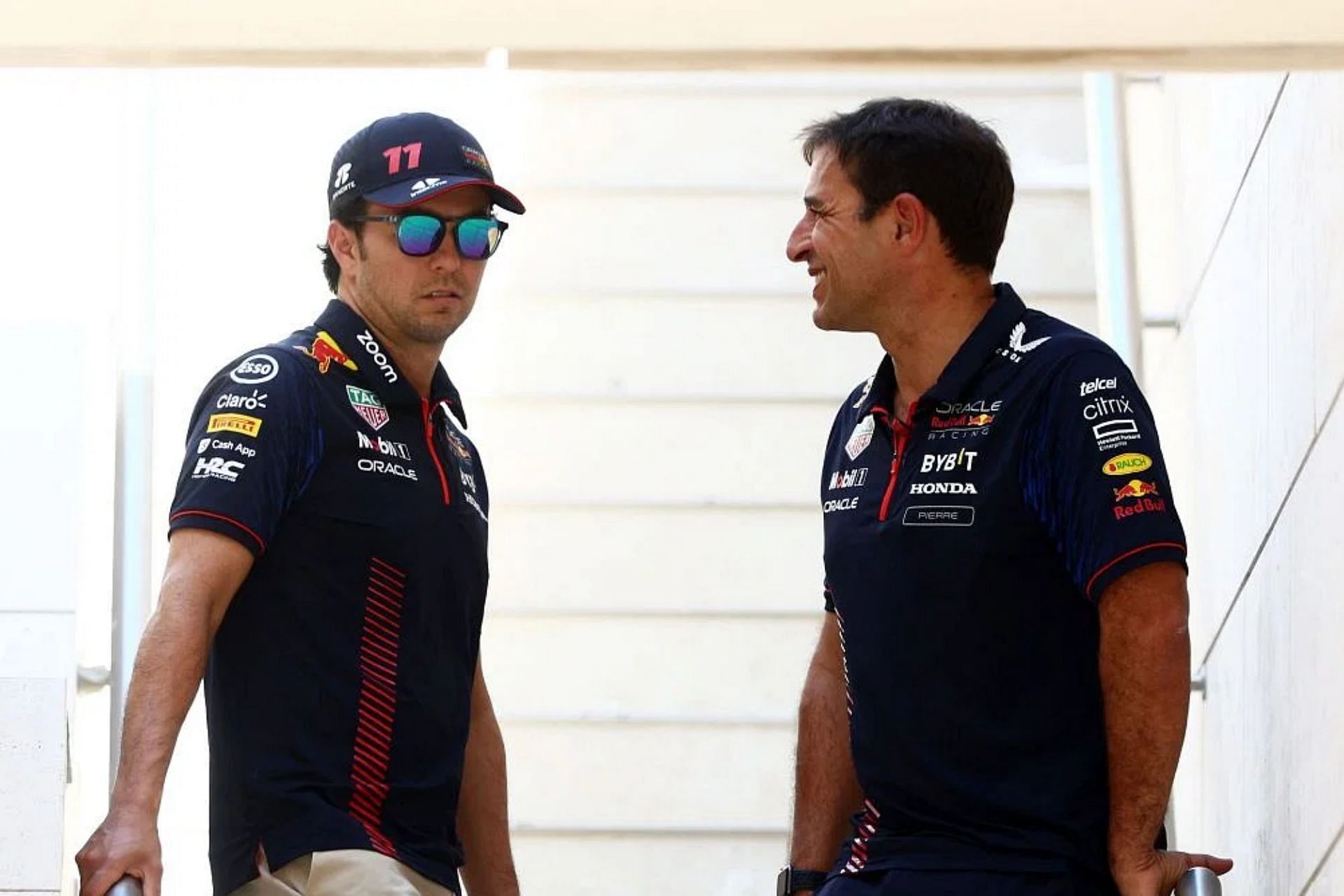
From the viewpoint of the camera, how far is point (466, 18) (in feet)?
11.5

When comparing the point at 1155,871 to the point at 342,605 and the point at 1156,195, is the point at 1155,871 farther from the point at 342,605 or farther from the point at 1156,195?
the point at 1156,195

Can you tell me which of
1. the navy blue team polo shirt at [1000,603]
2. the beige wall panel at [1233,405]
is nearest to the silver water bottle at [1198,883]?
→ the navy blue team polo shirt at [1000,603]

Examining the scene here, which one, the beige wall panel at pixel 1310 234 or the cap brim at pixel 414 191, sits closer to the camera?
the beige wall panel at pixel 1310 234

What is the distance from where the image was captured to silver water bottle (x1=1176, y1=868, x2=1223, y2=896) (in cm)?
330

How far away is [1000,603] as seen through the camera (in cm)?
354

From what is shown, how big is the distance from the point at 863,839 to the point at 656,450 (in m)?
3.22

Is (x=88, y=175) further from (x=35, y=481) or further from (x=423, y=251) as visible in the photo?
(x=423, y=251)

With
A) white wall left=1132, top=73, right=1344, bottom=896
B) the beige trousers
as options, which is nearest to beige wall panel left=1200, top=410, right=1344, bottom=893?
white wall left=1132, top=73, right=1344, bottom=896

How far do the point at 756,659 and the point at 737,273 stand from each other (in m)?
1.20

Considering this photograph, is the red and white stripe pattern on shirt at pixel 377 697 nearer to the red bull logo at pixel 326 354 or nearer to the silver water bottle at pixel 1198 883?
the red bull logo at pixel 326 354

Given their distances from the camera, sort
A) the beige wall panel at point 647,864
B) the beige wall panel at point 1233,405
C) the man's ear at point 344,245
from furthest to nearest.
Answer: the beige wall panel at point 647,864, the beige wall panel at point 1233,405, the man's ear at point 344,245

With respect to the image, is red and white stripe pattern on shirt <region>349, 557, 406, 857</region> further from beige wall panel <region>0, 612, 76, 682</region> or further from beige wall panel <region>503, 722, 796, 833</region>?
beige wall panel <region>503, 722, 796, 833</region>

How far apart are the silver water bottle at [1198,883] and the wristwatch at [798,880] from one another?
704mm

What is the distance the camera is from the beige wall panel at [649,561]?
21.8 ft
